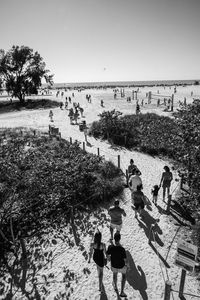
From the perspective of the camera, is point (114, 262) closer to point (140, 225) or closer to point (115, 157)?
point (140, 225)

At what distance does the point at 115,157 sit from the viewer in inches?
678

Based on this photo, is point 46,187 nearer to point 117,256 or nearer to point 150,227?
point 150,227

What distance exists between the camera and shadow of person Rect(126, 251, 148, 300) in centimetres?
660

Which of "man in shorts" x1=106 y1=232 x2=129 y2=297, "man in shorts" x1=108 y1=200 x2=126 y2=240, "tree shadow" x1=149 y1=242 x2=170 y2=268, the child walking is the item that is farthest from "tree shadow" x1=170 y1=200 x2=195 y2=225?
"man in shorts" x1=106 y1=232 x2=129 y2=297

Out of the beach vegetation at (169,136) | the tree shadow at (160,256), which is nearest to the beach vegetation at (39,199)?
the tree shadow at (160,256)

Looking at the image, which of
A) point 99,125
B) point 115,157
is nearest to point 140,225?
point 115,157

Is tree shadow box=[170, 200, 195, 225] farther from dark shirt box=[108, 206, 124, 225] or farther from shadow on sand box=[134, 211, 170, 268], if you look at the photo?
dark shirt box=[108, 206, 124, 225]

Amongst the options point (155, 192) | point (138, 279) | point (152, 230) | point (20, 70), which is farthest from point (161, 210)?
point (20, 70)

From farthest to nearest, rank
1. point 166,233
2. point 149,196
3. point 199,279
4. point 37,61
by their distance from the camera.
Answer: point 37,61 < point 149,196 < point 166,233 < point 199,279

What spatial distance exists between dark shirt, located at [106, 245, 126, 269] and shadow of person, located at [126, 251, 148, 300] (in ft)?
4.15

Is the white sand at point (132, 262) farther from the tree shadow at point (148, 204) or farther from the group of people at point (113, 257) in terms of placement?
the group of people at point (113, 257)

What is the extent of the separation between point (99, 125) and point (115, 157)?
7.12 meters

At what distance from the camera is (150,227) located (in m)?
9.23

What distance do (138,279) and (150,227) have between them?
102 inches
